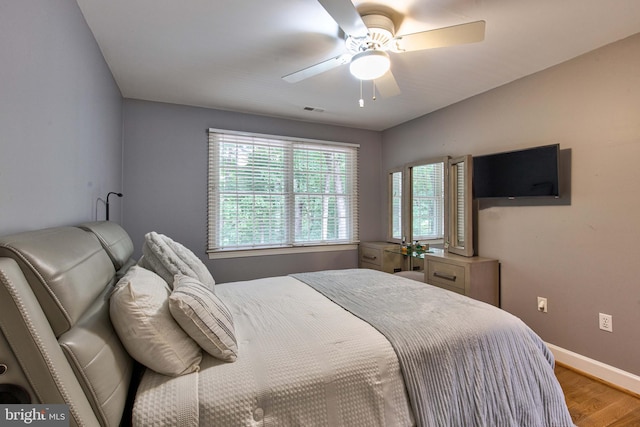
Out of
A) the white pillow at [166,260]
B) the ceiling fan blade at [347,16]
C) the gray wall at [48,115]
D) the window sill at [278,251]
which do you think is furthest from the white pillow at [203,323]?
the window sill at [278,251]

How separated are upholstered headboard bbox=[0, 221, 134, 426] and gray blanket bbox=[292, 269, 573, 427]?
1078mm

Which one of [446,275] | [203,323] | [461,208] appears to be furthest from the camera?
[461,208]

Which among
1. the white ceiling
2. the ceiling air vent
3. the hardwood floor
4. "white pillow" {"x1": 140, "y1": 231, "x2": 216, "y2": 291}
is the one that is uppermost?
the ceiling air vent

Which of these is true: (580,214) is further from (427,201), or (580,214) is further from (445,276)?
(427,201)

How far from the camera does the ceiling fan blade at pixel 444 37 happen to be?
1.55 metres

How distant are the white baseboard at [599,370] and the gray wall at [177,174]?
2.71 m

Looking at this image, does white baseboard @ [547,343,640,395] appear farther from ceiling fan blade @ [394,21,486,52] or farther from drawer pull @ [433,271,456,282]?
ceiling fan blade @ [394,21,486,52]

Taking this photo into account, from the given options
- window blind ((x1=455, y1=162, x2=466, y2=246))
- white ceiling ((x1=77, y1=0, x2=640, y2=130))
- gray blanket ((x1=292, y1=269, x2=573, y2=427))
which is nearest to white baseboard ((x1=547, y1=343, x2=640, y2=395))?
gray blanket ((x1=292, y1=269, x2=573, y2=427))

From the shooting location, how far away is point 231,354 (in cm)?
117

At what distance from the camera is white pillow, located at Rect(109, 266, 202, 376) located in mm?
1036

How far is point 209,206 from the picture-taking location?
3.40m

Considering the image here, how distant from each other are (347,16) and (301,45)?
71 cm

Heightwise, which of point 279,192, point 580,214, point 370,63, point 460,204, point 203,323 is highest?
point 370,63

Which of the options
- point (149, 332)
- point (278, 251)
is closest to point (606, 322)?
point (149, 332)
